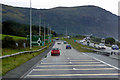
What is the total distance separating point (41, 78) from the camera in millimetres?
13312

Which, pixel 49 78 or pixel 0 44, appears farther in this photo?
pixel 0 44

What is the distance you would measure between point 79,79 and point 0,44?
26.0 metres

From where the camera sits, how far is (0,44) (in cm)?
3566

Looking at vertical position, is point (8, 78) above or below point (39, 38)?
below

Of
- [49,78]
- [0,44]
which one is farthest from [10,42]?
[49,78]

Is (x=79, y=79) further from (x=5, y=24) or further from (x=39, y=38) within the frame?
(x=5, y=24)

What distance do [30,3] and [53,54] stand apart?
48.5 ft

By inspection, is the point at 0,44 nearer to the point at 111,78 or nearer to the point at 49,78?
the point at 49,78

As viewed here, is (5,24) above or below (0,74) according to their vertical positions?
above

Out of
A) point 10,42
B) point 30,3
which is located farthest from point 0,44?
point 30,3

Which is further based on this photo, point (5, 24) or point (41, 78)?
point (5, 24)

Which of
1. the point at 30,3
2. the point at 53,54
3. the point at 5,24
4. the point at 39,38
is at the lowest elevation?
the point at 53,54

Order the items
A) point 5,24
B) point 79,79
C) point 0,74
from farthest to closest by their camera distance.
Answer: point 5,24 → point 0,74 → point 79,79

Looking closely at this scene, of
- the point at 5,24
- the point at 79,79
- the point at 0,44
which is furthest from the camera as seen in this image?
the point at 5,24
